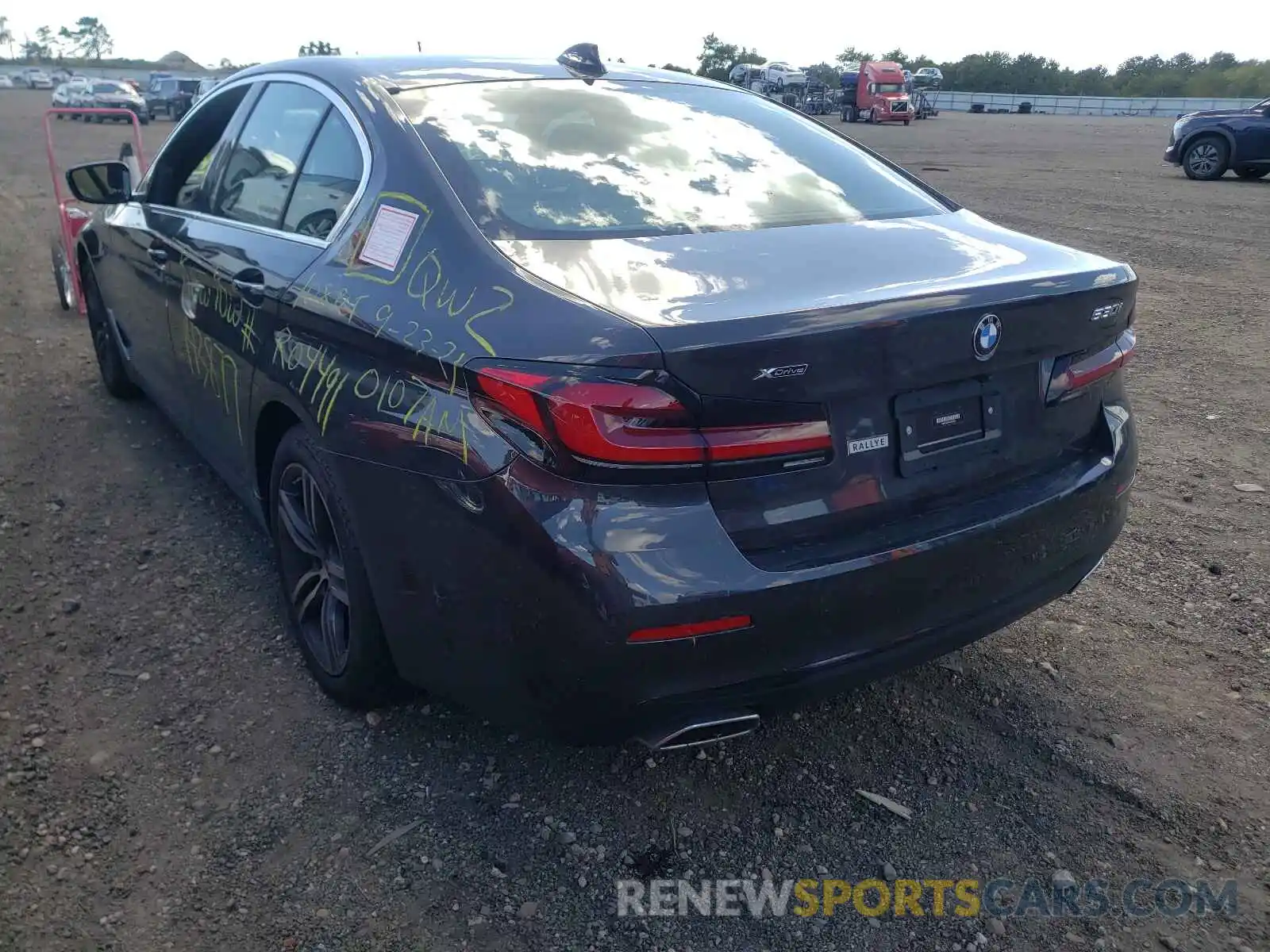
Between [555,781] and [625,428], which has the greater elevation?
[625,428]

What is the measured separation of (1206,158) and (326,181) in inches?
690

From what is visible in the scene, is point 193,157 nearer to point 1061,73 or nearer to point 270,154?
point 270,154

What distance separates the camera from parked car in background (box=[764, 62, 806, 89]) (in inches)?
1838

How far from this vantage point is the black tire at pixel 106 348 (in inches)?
212

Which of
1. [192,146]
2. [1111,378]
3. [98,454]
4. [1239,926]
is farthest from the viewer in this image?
[98,454]

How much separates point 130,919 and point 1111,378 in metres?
2.75

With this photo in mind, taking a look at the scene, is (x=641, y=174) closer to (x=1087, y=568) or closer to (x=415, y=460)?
(x=415, y=460)

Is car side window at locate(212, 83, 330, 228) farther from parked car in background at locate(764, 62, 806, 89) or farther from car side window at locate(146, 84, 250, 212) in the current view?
parked car in background at locate(764, 62, 806, 89)

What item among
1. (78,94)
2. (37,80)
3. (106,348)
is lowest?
(106,348)

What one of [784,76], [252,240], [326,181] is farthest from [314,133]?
[784,76]

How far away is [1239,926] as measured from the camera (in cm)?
223

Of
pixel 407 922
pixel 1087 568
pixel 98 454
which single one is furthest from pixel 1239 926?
pixel 98 454

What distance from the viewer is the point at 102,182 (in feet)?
A: 15.4

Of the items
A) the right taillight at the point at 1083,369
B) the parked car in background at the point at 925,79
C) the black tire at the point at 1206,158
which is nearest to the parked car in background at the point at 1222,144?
the black tire at the point at 1206,158
